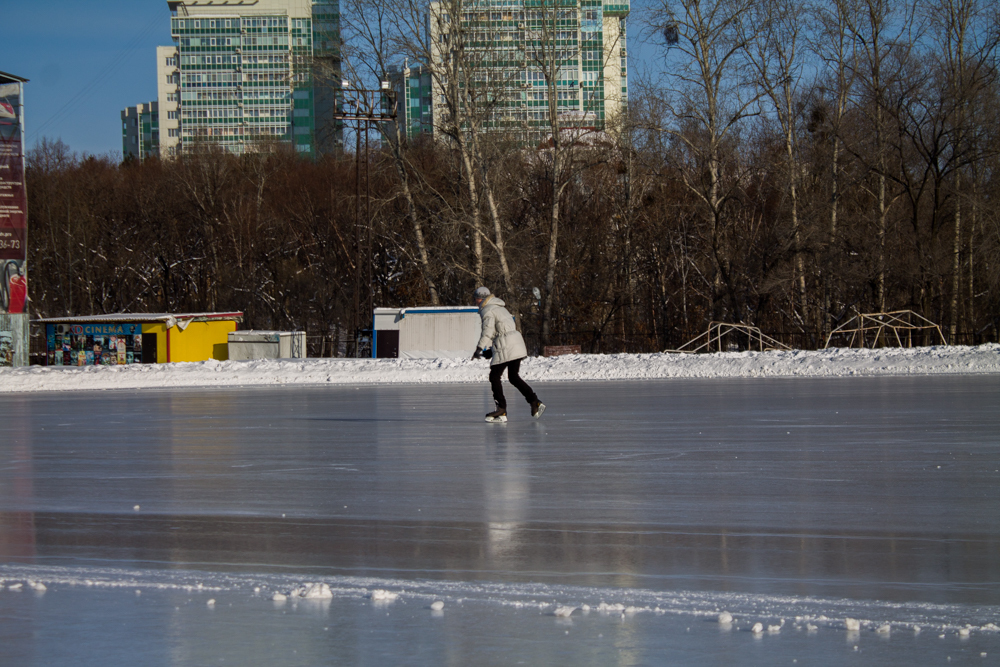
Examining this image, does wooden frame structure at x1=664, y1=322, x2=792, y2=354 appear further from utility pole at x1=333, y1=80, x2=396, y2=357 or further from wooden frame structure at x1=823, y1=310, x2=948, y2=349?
utility pole at x1=333, y1=80, x2=396, y2=357

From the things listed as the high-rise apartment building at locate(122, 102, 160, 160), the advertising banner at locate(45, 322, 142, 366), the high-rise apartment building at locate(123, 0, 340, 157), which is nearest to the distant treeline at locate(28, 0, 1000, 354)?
the advertising banner at locate(45, 322, 142, 366)

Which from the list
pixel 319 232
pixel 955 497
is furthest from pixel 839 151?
pixel 955 497

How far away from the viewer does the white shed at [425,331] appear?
3331 centimetres

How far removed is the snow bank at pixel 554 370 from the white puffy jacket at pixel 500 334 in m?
10.3

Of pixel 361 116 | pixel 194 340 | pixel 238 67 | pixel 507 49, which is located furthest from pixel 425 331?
pixel 238 67

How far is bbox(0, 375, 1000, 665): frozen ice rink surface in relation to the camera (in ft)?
13.0

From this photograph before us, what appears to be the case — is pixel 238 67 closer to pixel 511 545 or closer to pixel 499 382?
pixel 499 382

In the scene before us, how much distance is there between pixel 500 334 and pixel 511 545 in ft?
22.9

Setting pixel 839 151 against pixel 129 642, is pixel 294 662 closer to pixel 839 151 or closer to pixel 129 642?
pixel 129 642

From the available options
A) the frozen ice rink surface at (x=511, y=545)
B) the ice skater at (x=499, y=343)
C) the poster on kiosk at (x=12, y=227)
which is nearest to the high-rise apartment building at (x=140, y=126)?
A: the poster on kiosk at (x=12, y=227)

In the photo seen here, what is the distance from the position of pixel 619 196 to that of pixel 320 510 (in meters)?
41.8

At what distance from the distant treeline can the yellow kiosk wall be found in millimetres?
6978

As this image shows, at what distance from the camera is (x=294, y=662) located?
3.74 meters

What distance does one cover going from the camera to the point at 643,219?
4622 cm
